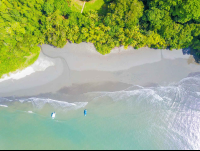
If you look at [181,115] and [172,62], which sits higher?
A: [172,62]

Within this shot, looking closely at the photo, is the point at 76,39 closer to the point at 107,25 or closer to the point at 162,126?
the point at 107,25

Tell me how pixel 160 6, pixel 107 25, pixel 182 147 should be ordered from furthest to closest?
1. pixel 182 147
2. pixel 107 25
3. pixel 160 6

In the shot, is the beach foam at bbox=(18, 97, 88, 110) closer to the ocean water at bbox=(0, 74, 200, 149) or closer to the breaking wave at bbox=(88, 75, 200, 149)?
the ocean water at bbox=(0, 74, 200, 149)

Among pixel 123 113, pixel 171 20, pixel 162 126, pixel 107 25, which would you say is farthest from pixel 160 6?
pixel 162 126

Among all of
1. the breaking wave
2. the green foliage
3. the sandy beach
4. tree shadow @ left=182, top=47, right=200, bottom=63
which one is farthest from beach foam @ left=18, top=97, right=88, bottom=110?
tree shadow @ left=182, top=47, right=200, bottom=63

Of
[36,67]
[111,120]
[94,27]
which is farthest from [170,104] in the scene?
[36,67]

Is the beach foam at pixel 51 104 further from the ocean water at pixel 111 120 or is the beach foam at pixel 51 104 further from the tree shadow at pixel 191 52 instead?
the tree shadow at pixel 191 52
